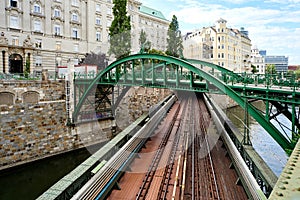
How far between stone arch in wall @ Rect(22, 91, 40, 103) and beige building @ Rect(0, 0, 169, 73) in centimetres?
1152

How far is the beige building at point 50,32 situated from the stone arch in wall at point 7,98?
11846 millimetres

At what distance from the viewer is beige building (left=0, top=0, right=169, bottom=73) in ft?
105

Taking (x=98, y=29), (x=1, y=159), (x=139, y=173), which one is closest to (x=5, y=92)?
(x=1, y=159)

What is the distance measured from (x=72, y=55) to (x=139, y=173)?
3329cm

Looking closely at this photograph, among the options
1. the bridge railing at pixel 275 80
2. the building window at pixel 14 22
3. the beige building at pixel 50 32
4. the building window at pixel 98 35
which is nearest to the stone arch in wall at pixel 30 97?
the beige building at pixel 50 32

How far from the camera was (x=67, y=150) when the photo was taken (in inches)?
882

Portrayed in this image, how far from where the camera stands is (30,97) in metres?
22.3

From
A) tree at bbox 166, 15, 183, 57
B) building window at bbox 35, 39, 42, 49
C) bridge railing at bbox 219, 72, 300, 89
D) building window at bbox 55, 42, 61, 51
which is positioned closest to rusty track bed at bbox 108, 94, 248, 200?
bridge railing at bbox 219, 72, 300, 89

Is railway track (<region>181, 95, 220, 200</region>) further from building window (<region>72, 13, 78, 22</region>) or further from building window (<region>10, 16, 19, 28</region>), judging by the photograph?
building window (<region>72, 13, 78, 22</region>)

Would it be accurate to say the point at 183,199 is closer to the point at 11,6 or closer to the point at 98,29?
the point at 11,6

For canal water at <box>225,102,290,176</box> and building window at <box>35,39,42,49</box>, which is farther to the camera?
building window at <box>35,39,42,49</box>

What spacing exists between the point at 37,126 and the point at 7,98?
3590 mm

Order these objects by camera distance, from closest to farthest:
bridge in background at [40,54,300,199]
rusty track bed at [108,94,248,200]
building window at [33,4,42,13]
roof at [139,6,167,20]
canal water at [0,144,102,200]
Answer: rusty track bed at [108,94,248,200] < bridge in background at [40,54,300,199] < canal water at [0,144,102,200] < building window at [33,4,42,13] < roof at [139,6,167,20]

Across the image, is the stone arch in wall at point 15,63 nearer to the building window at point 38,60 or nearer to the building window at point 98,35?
the building window at point 38,60
